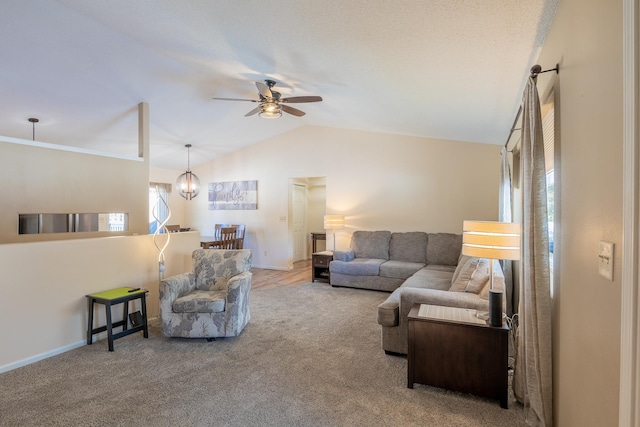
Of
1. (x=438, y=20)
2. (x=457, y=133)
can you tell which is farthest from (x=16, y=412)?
(x=457, y=133)

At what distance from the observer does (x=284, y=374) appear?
255cm

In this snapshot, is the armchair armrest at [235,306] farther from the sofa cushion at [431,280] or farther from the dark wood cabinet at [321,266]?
the dark wood cabinet at [321,266]

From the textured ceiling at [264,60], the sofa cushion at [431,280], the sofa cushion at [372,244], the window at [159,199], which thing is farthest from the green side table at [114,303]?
the window at [159,199]

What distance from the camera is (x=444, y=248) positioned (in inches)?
206

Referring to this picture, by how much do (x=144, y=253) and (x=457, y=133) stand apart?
4587mm

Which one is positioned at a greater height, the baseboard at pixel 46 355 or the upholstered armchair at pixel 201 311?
the upholstered armchair at pixel 201 311

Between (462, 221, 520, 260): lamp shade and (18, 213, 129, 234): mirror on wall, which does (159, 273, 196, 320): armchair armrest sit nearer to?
(18, 213, 129, 234): mirror on wall

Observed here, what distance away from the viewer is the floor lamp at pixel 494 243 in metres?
2.05

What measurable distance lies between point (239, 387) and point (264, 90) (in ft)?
9.38

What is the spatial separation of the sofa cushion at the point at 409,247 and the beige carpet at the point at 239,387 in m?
2.30

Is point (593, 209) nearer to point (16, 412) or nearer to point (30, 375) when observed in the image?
point (16, 412)

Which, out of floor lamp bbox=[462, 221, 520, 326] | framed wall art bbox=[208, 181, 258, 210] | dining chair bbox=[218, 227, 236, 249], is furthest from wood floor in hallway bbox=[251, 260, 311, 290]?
floor lamp bbox=[462, 221, 520, 326]

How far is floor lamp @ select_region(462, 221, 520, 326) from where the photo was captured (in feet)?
6.72

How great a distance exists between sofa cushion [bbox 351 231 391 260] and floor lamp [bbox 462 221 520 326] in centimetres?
354
